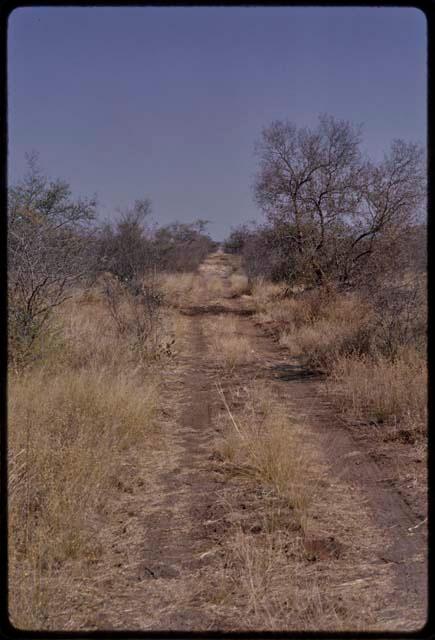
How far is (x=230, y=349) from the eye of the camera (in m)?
11.7

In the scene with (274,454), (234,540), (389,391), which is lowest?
(234,540)

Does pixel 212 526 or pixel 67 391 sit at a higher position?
pixel 67 391

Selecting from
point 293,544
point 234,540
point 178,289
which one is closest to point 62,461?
point 234,540

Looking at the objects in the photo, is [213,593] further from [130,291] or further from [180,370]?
[130,291]

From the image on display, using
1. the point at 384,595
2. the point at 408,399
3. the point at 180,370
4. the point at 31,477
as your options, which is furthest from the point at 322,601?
the point at 180,370

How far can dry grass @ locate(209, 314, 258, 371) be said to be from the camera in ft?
36.3

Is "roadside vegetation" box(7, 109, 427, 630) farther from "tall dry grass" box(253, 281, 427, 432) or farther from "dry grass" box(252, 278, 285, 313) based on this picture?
"dry grass" box(252, 278, 285, 313)

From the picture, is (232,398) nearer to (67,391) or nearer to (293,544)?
(67,391)

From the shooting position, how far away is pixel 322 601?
3326 mm

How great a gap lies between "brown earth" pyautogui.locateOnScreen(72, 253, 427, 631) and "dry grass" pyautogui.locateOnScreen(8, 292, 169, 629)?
0.20 metres

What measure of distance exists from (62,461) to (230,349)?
22.8ft

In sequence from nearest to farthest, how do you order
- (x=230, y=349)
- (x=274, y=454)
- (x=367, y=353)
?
(x=274, y=454) < (x=367, y=353) < (x=230, y=349)

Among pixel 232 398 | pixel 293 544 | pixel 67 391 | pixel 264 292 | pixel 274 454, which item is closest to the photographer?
pixel 293 544

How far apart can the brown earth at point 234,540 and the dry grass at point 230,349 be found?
12.7 feet
